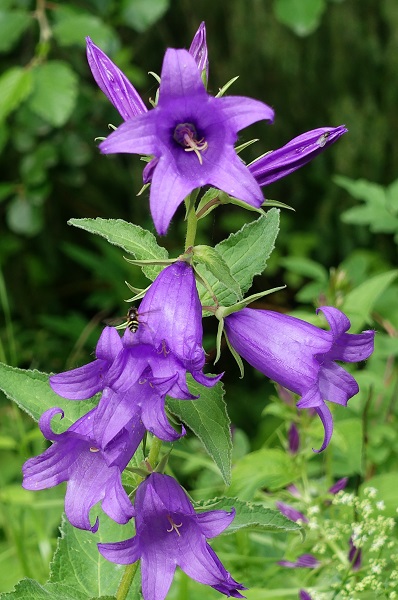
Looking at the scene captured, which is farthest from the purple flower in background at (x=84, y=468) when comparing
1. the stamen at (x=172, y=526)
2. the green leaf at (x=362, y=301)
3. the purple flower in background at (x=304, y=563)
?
the green leaf at (x=362, y=301)

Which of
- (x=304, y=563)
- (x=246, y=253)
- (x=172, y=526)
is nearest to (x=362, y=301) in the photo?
(x=304, y=563)

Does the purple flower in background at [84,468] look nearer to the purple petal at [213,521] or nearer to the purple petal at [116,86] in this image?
the purple petal at [213,521]

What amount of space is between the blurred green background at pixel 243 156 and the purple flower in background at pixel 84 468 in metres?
1.96

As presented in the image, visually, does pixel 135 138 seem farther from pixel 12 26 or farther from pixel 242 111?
pixel 12 26

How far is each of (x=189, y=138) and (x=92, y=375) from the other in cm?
35

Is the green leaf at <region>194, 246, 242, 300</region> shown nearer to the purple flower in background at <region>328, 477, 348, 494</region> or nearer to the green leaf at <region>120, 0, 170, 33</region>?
the purple flower in background at <region>328, 477, 348, 494</region>

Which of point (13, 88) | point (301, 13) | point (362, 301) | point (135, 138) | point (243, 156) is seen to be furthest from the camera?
point (243, 156)

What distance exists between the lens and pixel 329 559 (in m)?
1.73

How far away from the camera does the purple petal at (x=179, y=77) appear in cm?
102

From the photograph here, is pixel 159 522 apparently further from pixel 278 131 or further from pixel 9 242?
pixel 278 131

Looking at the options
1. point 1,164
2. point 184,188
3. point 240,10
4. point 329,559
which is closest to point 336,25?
point 240,10

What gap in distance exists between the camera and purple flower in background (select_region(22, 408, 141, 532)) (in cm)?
109

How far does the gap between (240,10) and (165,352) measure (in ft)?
9.80

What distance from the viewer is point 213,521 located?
115 cm
